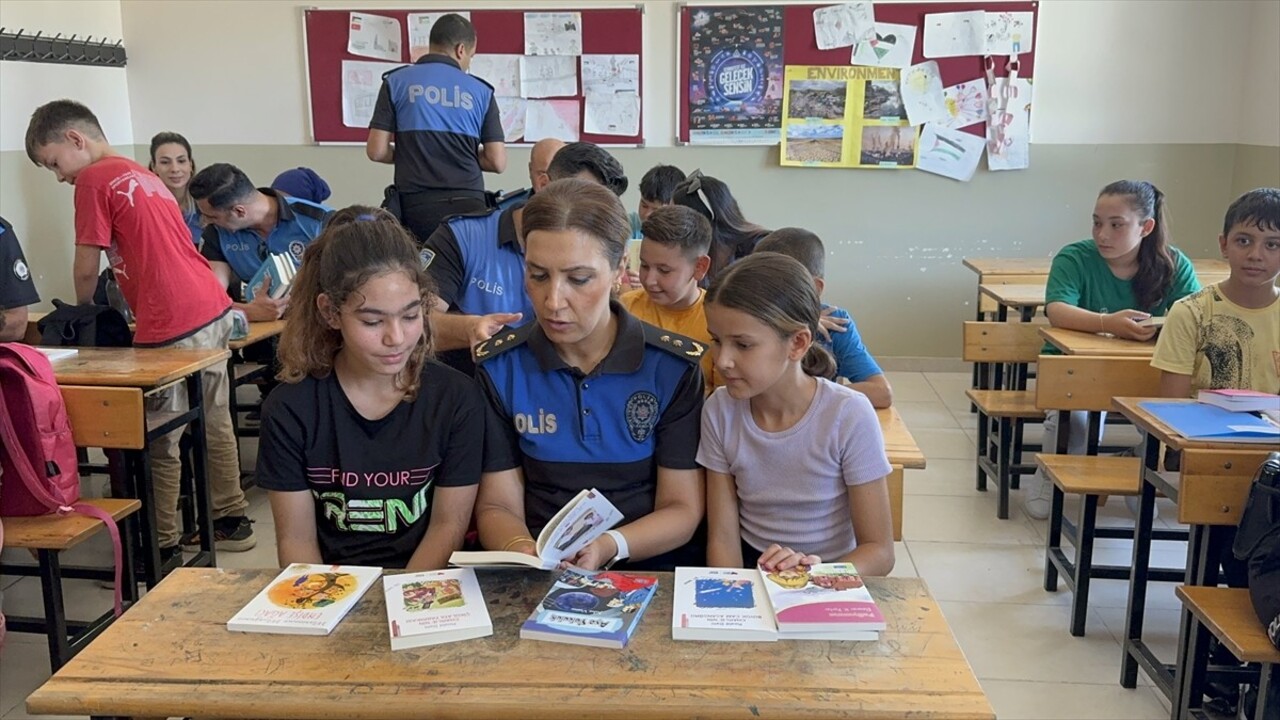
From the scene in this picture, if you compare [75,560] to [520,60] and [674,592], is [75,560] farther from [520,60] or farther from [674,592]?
[520,60]

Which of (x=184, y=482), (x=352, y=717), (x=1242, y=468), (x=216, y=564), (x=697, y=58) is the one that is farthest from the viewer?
(x=697, y=58)

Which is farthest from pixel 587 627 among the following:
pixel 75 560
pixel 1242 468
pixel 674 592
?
pixel 75 560

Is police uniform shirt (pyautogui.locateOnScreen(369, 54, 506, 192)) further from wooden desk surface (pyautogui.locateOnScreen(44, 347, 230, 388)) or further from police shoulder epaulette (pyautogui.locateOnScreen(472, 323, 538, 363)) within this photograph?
police shoulder epaulette (pyautogui.locateOnScreen(472, 323, 538, 363))

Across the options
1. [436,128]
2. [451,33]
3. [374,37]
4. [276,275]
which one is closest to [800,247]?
[436,128]

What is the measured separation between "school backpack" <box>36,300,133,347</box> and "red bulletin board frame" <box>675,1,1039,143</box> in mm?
3177

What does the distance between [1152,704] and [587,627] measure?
1.80m

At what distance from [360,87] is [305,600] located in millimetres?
4758

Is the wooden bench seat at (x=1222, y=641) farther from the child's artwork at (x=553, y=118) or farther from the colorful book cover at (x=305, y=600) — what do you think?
the child's artwork at (x=553, y=118)

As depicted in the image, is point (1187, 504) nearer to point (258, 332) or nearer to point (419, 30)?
point (258, 332)

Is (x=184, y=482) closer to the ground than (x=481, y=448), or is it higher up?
closer to the ground

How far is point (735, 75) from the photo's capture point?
5449 mm

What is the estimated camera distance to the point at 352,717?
3.81 feet

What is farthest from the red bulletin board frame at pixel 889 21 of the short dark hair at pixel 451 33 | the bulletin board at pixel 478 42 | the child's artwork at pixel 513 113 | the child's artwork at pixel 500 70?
the short dark hair at pixel 451 33

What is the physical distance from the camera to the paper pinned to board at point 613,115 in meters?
5.52
